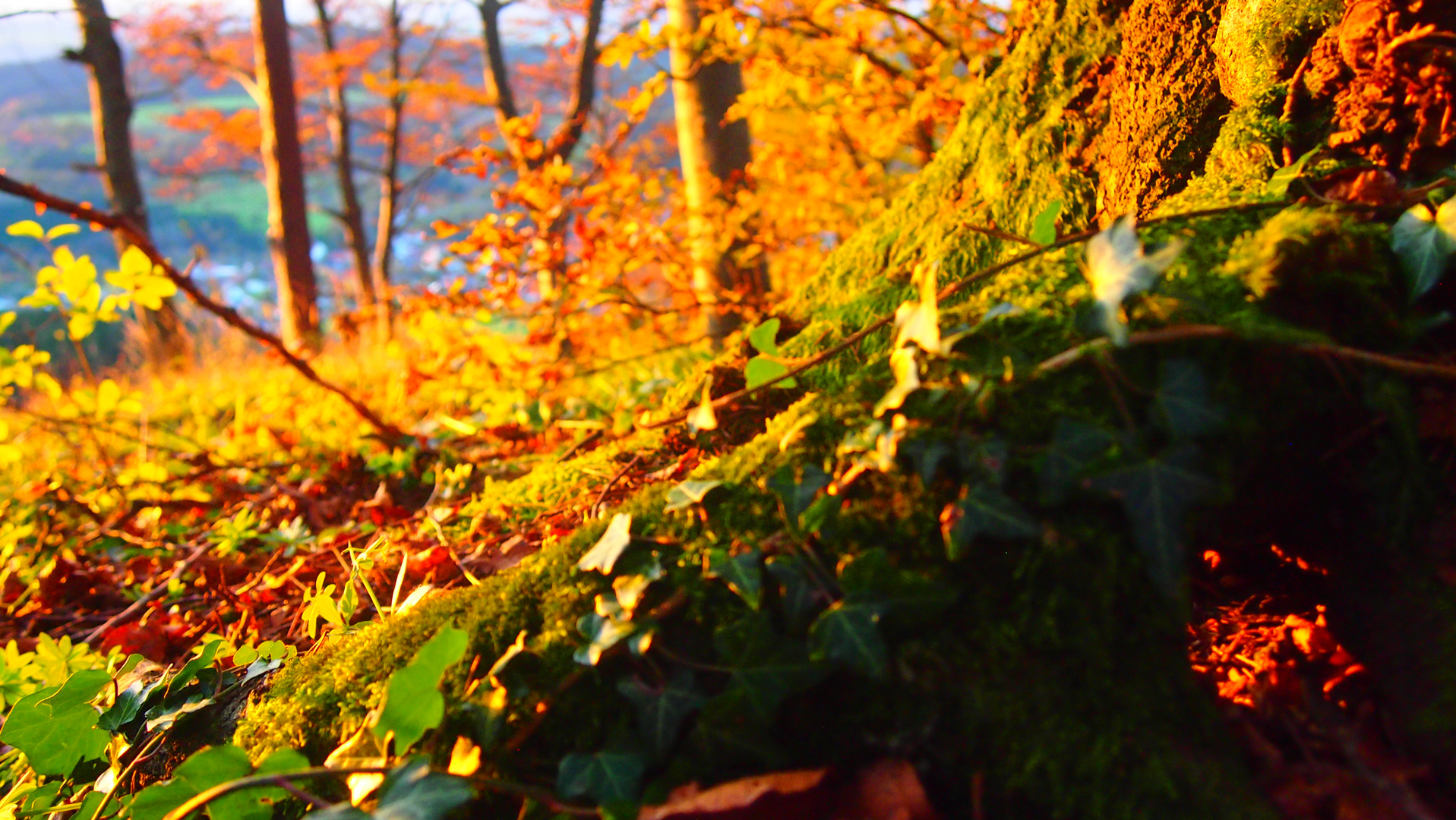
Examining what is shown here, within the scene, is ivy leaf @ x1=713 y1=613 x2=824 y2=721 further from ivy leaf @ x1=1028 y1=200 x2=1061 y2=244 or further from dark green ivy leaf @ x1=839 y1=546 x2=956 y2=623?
ivy leaf @ x1=1028 y1=200 x2=1061 y2=244

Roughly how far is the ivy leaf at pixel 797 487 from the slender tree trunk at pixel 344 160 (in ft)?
39.0

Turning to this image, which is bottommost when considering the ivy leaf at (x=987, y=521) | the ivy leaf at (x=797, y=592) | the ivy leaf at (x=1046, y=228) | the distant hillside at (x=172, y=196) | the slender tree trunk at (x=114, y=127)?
the ivy leaf at (x=797, y=592)

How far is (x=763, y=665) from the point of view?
847 millimetres

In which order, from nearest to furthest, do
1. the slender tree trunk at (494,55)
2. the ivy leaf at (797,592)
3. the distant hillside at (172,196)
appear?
1. the ivy leaf at (797,592)
2. the slender tree trunk at (494,55)
3. the distant hillside at (172,196)

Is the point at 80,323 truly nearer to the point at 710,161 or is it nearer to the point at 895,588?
the point at 895,588

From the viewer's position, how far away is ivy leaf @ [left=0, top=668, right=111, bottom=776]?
1.22m

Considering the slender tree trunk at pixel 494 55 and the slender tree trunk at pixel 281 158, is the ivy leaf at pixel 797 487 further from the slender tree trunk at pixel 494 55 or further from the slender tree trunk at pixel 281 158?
the slender tree trunk at pixel 494 55

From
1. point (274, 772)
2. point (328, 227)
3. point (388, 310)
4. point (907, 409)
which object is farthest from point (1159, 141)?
point (328, 227)

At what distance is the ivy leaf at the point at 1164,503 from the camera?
2.49 feet

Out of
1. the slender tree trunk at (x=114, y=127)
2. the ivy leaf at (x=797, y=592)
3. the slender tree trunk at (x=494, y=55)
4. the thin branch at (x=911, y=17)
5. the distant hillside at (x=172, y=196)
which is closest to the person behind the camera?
the ivy leaf at (x=797, y=592)

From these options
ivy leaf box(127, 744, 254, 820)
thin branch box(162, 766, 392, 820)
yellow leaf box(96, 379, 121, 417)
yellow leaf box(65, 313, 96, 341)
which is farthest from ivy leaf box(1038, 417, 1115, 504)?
yellow leaf box(96, 379, 121, 417)

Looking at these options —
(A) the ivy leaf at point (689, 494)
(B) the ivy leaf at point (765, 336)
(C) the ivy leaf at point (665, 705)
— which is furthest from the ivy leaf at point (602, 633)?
(B) the ivy leaf at point (765, 336)

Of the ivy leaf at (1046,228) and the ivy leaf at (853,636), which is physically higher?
the ivy leaf at (1046,228)

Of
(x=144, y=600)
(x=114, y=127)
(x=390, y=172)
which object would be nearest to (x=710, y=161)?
(x=144, y=600)
